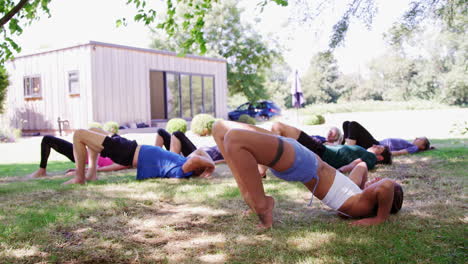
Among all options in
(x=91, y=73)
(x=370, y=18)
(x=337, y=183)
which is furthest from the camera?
(x=91, y=73)

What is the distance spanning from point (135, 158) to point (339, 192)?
282cm

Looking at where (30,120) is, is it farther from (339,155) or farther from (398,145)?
(339,155)

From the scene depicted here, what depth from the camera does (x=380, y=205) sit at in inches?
112

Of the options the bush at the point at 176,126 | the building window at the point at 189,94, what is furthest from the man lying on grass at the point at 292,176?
the building window at the point at 189,94

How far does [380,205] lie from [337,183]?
1.14 feet

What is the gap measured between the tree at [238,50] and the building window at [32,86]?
1481cm

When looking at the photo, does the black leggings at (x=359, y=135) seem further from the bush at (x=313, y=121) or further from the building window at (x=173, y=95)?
the building window at (x=173, y=95)

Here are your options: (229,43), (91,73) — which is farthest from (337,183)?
(229,43)

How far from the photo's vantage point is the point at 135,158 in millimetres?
4926

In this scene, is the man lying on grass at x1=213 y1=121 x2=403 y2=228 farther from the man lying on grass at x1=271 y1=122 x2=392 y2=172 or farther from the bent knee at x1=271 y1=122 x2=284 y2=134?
the man lying on grass at x1=271 y1=122 x2=392 y2=172

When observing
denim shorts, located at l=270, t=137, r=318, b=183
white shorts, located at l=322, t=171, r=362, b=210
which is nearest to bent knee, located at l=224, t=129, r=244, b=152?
denim shorts, located at l=270, t=137, r=318, b=183

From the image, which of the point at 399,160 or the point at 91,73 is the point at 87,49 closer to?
the point at 91,73

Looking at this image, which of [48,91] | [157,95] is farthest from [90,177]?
[157,95]

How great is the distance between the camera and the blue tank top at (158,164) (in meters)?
5.04
